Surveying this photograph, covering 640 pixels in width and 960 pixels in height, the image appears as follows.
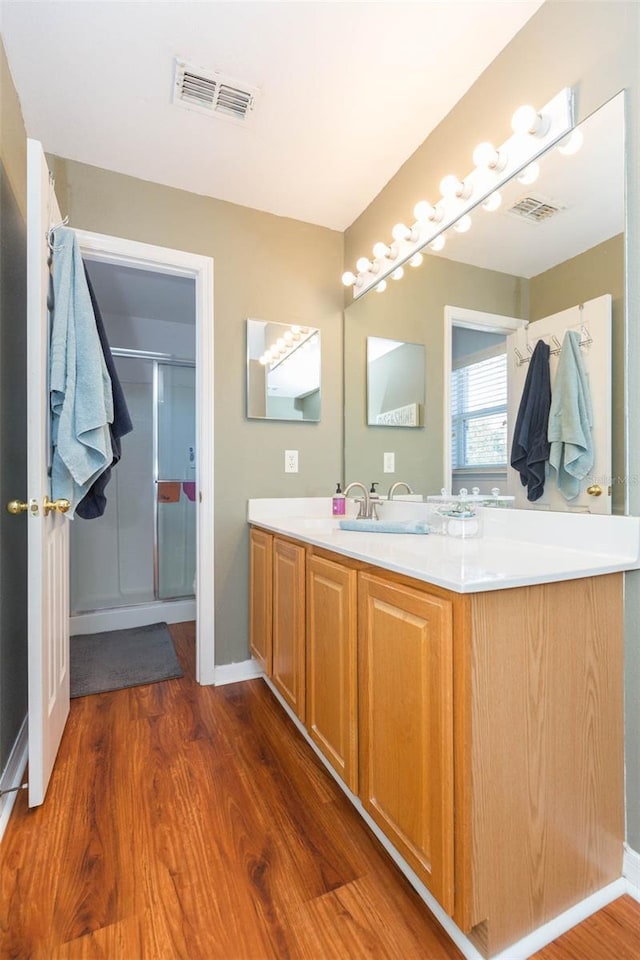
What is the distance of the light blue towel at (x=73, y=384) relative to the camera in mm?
1474

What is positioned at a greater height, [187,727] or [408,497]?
[408,497]

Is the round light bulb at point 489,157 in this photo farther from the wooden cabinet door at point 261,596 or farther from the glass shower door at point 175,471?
the glass shower door at point 175,471

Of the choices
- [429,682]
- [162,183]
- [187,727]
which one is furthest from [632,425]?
[162,183]

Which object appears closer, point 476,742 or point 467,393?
point 476,742

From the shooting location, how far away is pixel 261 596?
2.04 m

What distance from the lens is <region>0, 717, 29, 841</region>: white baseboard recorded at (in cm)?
129

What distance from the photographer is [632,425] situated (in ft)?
3.64

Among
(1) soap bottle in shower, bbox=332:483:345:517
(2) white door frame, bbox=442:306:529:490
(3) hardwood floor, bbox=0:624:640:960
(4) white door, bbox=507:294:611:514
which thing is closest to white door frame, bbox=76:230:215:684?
(3) hardwood floor, bbox=0:624:640:960

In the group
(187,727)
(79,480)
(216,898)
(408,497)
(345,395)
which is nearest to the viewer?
(216,898)

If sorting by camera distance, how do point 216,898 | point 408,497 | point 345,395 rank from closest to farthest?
point 216,898, point 408,497, point 345,395

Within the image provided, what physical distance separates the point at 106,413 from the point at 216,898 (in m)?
1.47

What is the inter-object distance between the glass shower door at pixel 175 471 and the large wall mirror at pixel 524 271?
1.79 m

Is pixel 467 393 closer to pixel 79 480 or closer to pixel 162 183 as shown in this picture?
pixel 79 480

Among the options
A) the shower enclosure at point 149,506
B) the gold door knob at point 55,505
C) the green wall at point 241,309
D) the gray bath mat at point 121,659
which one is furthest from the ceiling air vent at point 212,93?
the gray bath mat at point 121,659
